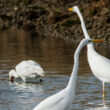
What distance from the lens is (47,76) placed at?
55.1ft

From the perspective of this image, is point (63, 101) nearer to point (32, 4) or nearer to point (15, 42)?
point (15, 42)

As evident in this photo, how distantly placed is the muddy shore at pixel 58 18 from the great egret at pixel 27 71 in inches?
401

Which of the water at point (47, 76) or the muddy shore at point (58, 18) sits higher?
the muddy shore at point (58, 18)

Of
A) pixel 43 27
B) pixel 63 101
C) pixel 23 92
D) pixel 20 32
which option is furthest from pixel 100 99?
pixel 20 32

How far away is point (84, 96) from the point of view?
13.3 m

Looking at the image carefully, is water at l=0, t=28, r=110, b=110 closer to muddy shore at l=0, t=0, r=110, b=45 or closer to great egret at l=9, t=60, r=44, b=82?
great egret at l=9, t=60, r=44, b=82

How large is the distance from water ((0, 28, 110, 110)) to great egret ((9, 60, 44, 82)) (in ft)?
0.88

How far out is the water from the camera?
12.7 metres


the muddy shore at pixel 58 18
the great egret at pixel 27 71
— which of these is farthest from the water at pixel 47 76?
→ the muddy shore at pixel 58 18

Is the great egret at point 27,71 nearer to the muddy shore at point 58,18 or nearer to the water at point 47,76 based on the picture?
the water at point 47,76

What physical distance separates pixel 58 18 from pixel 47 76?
14305mm

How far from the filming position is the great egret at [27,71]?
Answer: 611 inches

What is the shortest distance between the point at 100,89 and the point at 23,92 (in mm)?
2265

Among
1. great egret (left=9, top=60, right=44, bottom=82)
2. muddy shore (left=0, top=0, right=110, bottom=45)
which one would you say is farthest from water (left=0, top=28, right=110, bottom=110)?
muddy shore (left=0, top=0, right=110, bottom=45)
